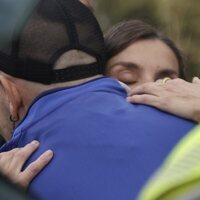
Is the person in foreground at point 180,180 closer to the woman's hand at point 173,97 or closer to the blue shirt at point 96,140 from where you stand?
the blue shirt at point 96,140

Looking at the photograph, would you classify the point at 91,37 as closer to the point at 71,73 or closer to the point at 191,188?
the point at 71,73

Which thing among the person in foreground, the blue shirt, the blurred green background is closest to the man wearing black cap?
Result: the blue shirt

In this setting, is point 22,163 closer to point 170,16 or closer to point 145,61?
point 145,61

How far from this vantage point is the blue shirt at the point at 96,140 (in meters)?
1.48

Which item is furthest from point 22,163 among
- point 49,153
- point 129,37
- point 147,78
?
point 129,37

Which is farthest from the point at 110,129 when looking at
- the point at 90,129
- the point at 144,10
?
the point at 144,10

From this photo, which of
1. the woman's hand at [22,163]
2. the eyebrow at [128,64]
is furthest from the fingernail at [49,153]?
the eyebrow at [128,64]

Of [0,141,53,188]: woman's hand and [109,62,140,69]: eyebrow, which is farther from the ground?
[0,141,53,188]: woman's hand

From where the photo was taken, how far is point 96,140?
1573 mm

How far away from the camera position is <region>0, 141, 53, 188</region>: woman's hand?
160 cm

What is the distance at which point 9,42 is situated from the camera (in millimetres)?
1866

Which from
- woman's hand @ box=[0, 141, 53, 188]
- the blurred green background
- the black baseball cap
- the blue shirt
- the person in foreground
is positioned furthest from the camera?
the blurred green background

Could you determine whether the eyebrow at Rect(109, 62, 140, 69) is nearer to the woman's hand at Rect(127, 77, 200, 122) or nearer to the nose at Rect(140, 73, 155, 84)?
the nose at Rect(140, 73, 155, 84)

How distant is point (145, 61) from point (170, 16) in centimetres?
676
